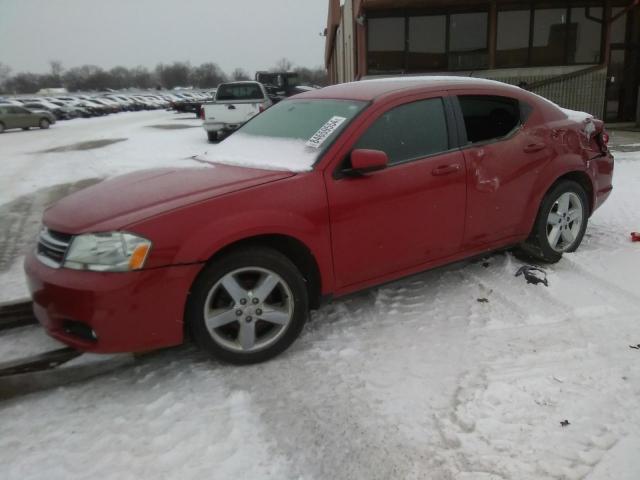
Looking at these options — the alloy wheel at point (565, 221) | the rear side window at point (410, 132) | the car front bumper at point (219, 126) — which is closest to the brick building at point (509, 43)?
the car front bumper at point (219, 126)

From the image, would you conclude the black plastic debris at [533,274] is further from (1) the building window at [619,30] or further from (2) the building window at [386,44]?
(1) the building window at [619,30]

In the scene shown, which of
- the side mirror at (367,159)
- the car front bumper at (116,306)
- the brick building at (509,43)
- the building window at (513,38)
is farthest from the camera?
the building window at (513,38)

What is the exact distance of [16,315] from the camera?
3834mm

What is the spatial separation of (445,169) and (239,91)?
13.8m

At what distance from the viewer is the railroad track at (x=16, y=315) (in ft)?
12.5

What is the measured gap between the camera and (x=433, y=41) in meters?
15.9

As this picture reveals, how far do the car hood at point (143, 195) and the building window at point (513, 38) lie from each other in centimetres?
1467

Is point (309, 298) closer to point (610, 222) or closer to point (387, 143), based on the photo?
point (387, 143)

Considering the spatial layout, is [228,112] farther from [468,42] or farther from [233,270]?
[233,270]

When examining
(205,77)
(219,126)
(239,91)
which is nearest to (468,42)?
(239,91)

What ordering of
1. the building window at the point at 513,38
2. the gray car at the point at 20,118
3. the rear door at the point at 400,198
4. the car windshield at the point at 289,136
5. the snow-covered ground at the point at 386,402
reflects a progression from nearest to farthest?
the snow-covered ground at the point at 386,402 → the rear door at the point at 400,198 → the car windshield at the point at 289,136 → the building window at the point at 513,38 → the gray car at the point at 20,118

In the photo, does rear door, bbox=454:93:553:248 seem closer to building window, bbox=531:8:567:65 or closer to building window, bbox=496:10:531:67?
building window, bbox=496:10:531:67

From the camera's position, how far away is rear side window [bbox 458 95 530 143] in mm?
4074

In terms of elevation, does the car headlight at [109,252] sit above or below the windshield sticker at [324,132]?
below
